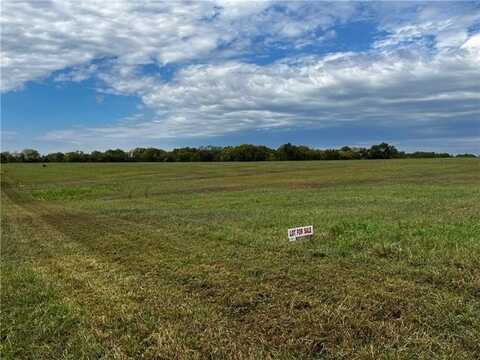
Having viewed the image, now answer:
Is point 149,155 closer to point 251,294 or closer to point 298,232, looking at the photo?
point 298,232

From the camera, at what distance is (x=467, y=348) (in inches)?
162

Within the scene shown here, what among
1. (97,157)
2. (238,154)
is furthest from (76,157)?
(238,154)

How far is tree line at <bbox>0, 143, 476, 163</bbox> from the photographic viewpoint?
109m

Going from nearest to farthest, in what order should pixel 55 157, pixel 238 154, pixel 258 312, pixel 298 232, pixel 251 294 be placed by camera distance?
1. pixel 258 312
2. pixel 251 294
3. pixel 298 232
4. pixel 238 154
5. pixel 55 157

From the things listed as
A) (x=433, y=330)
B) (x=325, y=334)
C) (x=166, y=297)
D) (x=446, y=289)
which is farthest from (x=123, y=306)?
(x=446, y=289)

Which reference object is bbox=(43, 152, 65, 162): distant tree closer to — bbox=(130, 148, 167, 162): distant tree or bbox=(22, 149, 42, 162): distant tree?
bbox=(22, 149, 42, 162): distant tree

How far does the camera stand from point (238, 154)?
111625mm

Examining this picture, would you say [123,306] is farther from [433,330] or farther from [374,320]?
[433,330]

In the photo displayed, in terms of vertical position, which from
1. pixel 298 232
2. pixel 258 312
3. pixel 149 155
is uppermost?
pixel 149 155

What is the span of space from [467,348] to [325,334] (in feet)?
4.51

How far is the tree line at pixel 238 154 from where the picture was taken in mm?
108938

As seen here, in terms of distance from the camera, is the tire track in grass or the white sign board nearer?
the tire track in grass

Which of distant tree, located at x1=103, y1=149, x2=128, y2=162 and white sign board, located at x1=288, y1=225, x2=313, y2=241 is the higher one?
distant tree, located at x1=103, y1=149, x2=128, y2=162

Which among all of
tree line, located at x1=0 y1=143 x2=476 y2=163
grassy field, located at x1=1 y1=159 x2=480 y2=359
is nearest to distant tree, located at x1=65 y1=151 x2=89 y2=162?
tree line, located at x1=0 y1=143 x2=476 y2=163
